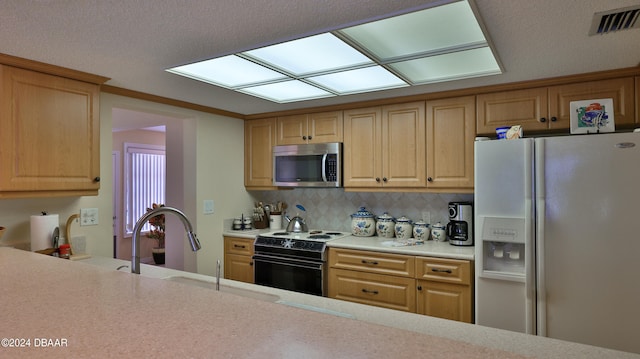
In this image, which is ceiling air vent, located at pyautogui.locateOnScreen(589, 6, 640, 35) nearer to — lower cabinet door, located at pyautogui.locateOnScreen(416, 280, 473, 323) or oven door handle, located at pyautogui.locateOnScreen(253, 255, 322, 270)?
lower cabinet door, located at pyautogui.locateOnScreen(416, 280, 473, 323)

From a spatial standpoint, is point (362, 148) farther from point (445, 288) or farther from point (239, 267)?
point (239, 267)

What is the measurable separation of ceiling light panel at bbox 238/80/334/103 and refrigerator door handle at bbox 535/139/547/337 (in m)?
1.46

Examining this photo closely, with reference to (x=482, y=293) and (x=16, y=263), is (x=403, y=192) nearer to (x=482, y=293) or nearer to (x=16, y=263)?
(x=482, y=293)

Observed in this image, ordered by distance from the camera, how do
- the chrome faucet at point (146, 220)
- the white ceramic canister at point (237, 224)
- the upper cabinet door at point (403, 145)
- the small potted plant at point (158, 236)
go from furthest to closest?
the small potted plant at point (158, 236)
the white ceramic canister at point (237, 224)
the upper cabinet door at point (403, 145)
the chrome faucet at point (146, 220)

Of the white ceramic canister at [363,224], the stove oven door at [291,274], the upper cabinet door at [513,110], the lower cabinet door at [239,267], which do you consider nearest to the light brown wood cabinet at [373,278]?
the stove oven door at [291,274]

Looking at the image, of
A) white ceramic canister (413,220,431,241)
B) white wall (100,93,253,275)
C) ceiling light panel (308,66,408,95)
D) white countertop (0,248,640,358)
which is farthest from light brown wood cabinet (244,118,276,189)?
white countertop (0,248,640,358)

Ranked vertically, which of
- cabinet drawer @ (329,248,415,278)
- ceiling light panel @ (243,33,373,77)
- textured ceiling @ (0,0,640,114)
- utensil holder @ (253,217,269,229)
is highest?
textured ceiling @ (0,0,640,114)

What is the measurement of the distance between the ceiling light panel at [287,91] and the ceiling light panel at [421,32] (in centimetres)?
77

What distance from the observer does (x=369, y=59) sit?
198 cm

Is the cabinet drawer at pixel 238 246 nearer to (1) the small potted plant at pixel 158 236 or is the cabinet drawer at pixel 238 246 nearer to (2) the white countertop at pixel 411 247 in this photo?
(2) the white countertop at pixel 411 247

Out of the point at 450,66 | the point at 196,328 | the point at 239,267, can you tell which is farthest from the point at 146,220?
the point at 239,267

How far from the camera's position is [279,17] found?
157cm

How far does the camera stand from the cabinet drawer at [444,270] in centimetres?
254

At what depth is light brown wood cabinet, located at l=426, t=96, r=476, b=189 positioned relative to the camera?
283 centimetres
